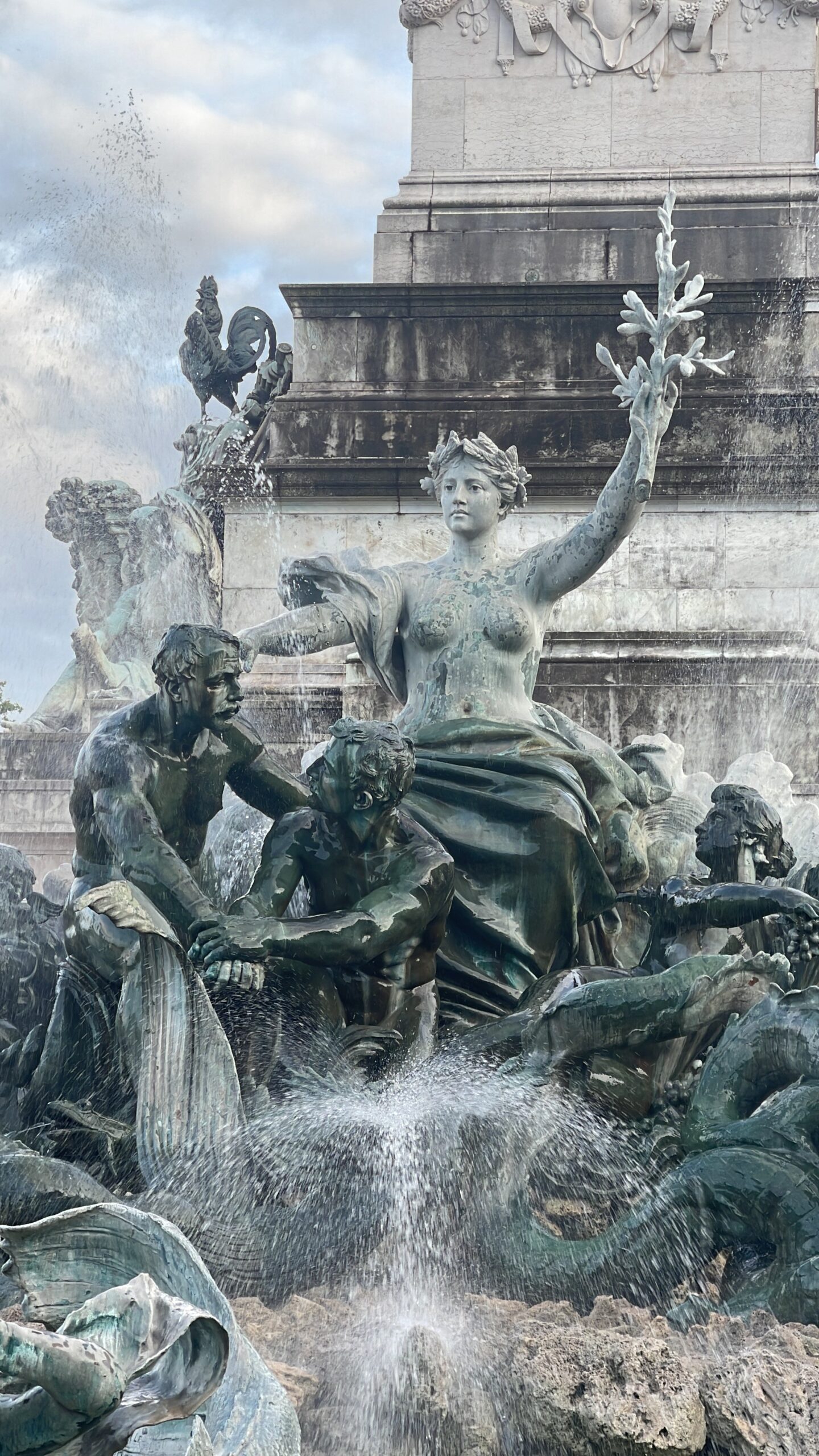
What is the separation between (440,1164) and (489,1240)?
0.38 meters

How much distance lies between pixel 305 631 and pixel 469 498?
1101 millimetres

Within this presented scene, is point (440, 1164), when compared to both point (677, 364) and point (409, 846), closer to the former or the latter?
point (409, 846)

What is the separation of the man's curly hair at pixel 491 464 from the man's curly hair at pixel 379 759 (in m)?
2.47

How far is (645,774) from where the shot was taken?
11.3 metres

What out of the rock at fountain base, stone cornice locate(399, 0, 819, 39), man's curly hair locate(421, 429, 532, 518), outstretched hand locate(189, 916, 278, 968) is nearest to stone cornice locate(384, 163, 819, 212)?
stone cornice locate(399, 0, 819, 39)

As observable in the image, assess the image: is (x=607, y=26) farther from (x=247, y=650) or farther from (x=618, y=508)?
(x=247, y=650)

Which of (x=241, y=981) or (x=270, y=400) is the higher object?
(x=270, y=400)

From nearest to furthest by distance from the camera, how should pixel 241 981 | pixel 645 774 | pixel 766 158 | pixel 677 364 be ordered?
pixel 241 981, pixel 677 364, pixel 645 774, pixel 766 158

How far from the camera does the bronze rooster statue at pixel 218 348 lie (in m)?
17.8

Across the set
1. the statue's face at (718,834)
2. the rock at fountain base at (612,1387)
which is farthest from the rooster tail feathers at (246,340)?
the rock at fountain base at (612,1387)

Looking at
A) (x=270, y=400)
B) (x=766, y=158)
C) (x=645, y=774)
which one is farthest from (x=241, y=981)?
(x=766, y=158)

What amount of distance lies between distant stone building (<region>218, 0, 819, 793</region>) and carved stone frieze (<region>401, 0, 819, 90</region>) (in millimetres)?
18

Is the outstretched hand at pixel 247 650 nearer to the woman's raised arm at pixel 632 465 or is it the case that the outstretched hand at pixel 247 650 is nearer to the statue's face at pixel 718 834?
the woman's raised arm at pixel 632 465

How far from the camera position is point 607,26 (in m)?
16.2
